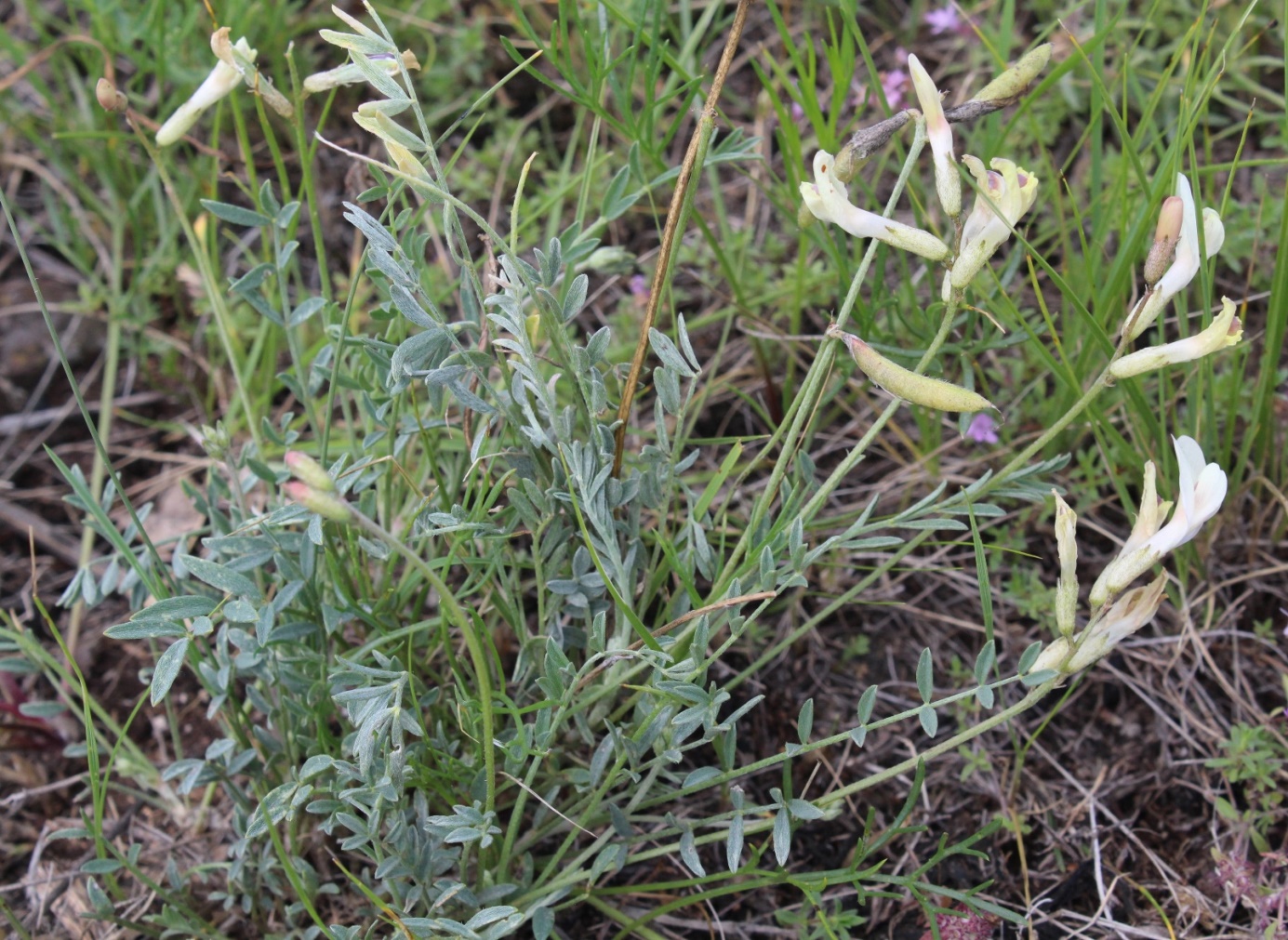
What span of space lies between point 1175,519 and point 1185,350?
0.19m

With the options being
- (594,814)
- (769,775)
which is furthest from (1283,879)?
(594,814)

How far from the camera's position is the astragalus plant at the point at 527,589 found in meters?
1.26

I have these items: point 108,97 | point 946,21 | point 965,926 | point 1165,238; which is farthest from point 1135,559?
point 946,21

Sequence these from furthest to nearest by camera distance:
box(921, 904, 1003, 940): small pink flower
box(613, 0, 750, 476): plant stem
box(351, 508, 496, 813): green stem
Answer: box(921, 904, 1003, 940): small pink flower → box(613, 0, 750, 476): plant stem → box(351, 508, 496, 813): green stem

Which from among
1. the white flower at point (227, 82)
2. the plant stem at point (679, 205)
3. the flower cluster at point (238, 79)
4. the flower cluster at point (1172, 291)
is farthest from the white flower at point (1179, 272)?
the white flower at point (227, 82)

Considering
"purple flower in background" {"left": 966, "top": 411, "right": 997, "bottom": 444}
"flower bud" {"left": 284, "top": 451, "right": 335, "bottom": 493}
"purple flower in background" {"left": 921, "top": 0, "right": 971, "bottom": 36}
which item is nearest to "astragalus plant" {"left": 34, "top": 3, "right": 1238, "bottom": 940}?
"flower bud" {"left": 284, "top": 451, "right": 335, "bottom": 493}

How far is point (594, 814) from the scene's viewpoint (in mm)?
1573

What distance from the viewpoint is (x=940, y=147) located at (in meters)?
1.25

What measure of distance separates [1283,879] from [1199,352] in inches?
37.7

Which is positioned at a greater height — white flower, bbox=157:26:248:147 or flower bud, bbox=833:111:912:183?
white flower, bbox=157:26:248:147

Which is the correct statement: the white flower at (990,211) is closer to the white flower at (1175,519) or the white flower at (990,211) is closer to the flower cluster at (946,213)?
the flower cluster at (946,213)

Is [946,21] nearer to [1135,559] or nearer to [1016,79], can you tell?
[1016,79]

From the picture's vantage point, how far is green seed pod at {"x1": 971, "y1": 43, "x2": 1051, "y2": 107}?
1.31 m

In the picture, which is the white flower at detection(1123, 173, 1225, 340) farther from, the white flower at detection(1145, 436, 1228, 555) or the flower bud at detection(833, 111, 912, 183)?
the flower bud at detection(833, 111, 912, 183)
